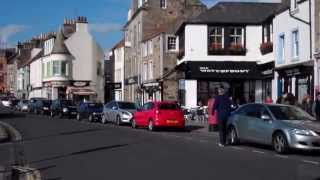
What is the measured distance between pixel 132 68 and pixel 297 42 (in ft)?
133

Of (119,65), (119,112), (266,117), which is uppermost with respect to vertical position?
(119,65)

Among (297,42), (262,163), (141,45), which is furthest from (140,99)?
(262,163)

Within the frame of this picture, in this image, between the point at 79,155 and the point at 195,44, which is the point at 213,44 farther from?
the point at 79,155

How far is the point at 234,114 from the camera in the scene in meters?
21.4

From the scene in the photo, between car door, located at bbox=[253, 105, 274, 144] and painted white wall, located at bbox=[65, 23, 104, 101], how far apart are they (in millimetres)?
69892

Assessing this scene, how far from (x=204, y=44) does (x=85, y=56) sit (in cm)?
4318

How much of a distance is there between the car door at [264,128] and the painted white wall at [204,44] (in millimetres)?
29476

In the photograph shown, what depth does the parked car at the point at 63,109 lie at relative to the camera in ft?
178

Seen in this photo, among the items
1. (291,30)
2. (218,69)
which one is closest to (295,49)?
(291,30)

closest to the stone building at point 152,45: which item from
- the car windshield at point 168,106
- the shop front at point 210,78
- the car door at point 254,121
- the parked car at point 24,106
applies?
the shop front at point 210,78

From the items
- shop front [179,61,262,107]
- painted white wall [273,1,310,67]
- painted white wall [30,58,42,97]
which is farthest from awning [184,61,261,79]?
painted white wall [30,58,42,97]

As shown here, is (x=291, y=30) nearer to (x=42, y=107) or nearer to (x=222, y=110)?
(x=222, y=110)

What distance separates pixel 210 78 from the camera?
49.9 meters

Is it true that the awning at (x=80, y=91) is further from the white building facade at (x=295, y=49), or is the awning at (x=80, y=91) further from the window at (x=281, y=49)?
the window at (x=281, y=49)
